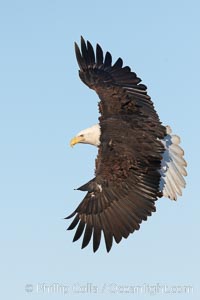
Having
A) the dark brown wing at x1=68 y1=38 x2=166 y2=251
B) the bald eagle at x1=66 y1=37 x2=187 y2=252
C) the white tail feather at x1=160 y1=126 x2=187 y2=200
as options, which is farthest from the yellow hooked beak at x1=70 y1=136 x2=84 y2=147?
the white tail feather at x1=160 y1=126 x2=187 y2=200

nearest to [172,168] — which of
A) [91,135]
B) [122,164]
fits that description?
[91,135]

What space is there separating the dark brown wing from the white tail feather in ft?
2.80

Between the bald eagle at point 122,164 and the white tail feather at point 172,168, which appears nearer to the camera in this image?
the bald eagle at point 122,164

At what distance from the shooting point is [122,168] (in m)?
9.86

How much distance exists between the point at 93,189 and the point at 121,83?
6.02ft

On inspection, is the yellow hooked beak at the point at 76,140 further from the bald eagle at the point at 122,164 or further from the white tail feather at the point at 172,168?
the white tail feather at the point at 172,168

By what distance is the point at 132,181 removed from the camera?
9.84 m

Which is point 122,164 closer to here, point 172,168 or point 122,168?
point 122,168

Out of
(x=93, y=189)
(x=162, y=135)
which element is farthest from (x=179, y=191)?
(x=93, y=189)

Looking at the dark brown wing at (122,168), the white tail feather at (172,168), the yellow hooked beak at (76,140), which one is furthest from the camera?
the white tail feather at (172,168)

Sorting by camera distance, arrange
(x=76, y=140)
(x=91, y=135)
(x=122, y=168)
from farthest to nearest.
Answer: (x=76, y=140)
(x=91, y=135)
(x=122, y=168)

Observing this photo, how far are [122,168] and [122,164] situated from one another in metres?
0.05

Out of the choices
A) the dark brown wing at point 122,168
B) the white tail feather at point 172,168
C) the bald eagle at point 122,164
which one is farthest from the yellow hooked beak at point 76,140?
the white tail feather at point 172,168

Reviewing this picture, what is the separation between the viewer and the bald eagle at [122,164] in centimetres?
966
